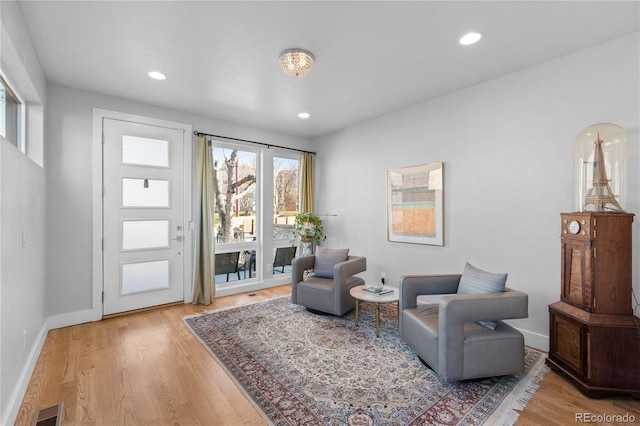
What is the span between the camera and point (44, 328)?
3113 mm

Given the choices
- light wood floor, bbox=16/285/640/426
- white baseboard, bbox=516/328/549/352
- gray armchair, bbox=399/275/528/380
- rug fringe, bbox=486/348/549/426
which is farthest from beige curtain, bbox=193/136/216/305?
white baseboard, bbox=516/328/549/352

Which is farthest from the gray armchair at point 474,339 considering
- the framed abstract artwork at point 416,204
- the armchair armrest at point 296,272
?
the armchair armrest at point 296,272

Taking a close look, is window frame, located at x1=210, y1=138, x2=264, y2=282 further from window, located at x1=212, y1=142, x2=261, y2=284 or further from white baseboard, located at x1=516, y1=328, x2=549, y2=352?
white baseboard, located at x1=516, y1=328, x2=549, y2=352

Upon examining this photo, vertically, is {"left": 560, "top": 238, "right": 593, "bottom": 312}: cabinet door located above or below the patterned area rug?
above

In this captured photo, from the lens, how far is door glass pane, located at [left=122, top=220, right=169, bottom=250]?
3857 mm

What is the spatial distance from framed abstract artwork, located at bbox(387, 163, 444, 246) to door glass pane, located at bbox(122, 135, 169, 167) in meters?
3.24

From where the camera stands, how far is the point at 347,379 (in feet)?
7.59

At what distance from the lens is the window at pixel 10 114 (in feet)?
7.89

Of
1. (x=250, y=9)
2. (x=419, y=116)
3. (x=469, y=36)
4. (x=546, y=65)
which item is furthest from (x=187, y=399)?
(x=546, y=65)

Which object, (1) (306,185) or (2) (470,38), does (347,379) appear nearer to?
(2) (470,38)

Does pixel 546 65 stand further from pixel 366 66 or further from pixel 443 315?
pixel 443 315

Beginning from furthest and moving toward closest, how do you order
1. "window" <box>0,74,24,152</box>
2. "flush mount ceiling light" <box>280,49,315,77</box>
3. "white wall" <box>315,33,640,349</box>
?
"flush mount ceiling light" <box>280,49,315,77</box>, "white wall" <box>315,33,640,349</box>, "window" <box>0,74,24,152</box>

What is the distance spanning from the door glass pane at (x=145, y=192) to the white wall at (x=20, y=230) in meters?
0.83

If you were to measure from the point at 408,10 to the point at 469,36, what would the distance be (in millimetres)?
674
